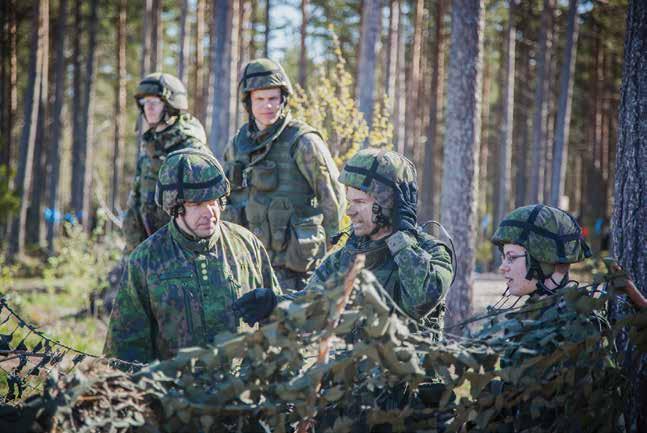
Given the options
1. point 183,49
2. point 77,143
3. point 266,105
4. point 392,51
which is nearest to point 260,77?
point 266,105

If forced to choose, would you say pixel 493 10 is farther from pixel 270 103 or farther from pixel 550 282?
pixel 550 282

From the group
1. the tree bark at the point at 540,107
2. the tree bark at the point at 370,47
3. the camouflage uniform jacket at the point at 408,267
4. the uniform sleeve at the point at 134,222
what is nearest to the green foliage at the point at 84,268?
the uniform sleeve at the point at 134,222

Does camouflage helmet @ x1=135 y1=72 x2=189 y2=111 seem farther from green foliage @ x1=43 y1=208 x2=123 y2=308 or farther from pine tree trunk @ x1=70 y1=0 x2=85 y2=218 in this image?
pine tree trunk @ x1=70 y1=0 x2=85 y2=218

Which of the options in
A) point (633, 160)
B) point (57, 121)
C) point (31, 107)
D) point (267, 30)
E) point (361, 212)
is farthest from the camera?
point (267, 30)

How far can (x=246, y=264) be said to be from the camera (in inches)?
151

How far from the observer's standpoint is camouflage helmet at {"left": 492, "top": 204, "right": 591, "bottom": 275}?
11.6ft

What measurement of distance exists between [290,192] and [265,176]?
0.84 feet

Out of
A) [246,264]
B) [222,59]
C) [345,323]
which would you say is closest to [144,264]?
[246,264]

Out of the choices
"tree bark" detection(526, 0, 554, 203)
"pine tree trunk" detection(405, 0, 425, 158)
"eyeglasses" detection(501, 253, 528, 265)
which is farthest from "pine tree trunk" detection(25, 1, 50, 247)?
"eyeglasses" detection(501, 253, 528, 265)

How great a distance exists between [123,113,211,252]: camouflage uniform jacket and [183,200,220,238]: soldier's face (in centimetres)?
283

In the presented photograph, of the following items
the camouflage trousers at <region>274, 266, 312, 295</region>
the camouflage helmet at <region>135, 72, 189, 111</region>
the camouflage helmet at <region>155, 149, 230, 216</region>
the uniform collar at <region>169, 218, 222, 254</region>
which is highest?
the camouflage helmet at <region>135, 72, 189, 111</region>

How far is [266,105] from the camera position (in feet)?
18.9

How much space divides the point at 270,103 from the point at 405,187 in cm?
232

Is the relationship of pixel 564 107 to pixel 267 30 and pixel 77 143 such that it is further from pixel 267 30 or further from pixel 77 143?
pixel 77 143
